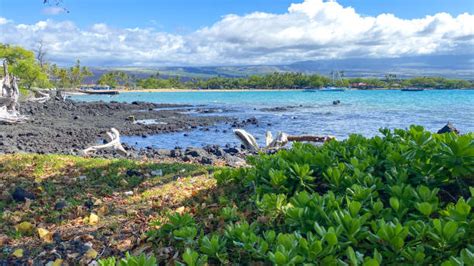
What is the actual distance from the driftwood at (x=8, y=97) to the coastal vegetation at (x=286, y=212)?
1741cm

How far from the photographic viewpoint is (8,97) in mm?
22938

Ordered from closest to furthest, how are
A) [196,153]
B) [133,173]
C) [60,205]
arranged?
[60,205] < [133,173] < [196,153]

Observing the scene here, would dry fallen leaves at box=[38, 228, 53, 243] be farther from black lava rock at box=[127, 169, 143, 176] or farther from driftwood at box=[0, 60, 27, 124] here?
driftwood at box=[0, 60, 27, 124]

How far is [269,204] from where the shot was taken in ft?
12.1

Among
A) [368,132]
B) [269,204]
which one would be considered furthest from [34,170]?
[368,132]

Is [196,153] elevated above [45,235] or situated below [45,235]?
below

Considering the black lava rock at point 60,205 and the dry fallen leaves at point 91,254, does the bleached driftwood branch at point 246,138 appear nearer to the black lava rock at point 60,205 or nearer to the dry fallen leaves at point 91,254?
the black lava rock at point 60,205

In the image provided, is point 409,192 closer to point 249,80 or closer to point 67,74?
point 67,74

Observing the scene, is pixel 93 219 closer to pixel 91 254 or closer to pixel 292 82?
pixel 91 254

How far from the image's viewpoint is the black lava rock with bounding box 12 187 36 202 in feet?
20.9

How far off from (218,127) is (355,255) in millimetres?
32898

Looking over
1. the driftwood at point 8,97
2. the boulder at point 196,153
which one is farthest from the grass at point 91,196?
the driftwood at point 8,97

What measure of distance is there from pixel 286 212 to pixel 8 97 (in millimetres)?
23385

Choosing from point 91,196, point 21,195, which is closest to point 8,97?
point 21,195
